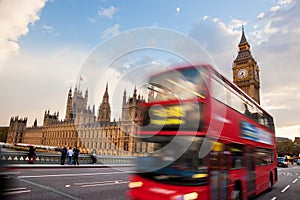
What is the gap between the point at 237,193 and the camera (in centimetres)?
712

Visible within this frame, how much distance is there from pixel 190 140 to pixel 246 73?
10538 centimetres

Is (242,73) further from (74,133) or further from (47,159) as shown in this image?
(47,159)

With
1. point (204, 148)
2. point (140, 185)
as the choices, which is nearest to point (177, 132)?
point (204, 148)

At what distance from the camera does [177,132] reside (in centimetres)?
544

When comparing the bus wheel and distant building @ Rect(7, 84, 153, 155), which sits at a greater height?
distant building @ Rect(7, 84, 153, 155)

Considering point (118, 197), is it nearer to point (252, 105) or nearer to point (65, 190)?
point (65, 190)

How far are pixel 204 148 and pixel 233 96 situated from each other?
120 inches

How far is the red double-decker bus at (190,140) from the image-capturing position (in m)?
5.20

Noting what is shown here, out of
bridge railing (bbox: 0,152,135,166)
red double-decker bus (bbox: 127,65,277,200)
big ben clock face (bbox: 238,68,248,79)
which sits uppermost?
big ben clock face (bbox: 238,68,248,79)

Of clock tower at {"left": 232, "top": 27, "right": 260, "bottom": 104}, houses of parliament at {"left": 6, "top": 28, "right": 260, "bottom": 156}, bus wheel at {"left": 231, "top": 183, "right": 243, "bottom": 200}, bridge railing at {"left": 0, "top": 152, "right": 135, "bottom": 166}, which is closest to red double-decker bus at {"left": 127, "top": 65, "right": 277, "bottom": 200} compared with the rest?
bus wheel at {"left": 231, "top": 183, "right": 243, "bottom": 200}

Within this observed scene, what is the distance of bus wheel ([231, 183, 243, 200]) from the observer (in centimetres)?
686

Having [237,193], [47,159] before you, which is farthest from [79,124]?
[237,193]

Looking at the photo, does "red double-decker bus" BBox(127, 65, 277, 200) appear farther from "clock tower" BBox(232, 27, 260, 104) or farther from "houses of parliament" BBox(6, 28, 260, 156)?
"clock tower" BBox(232, 27, 260, 104)

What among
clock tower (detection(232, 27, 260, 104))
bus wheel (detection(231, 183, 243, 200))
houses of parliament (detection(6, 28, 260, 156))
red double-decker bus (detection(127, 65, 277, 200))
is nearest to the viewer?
red double-decker bus (detection(127, 65, 277, 200))
